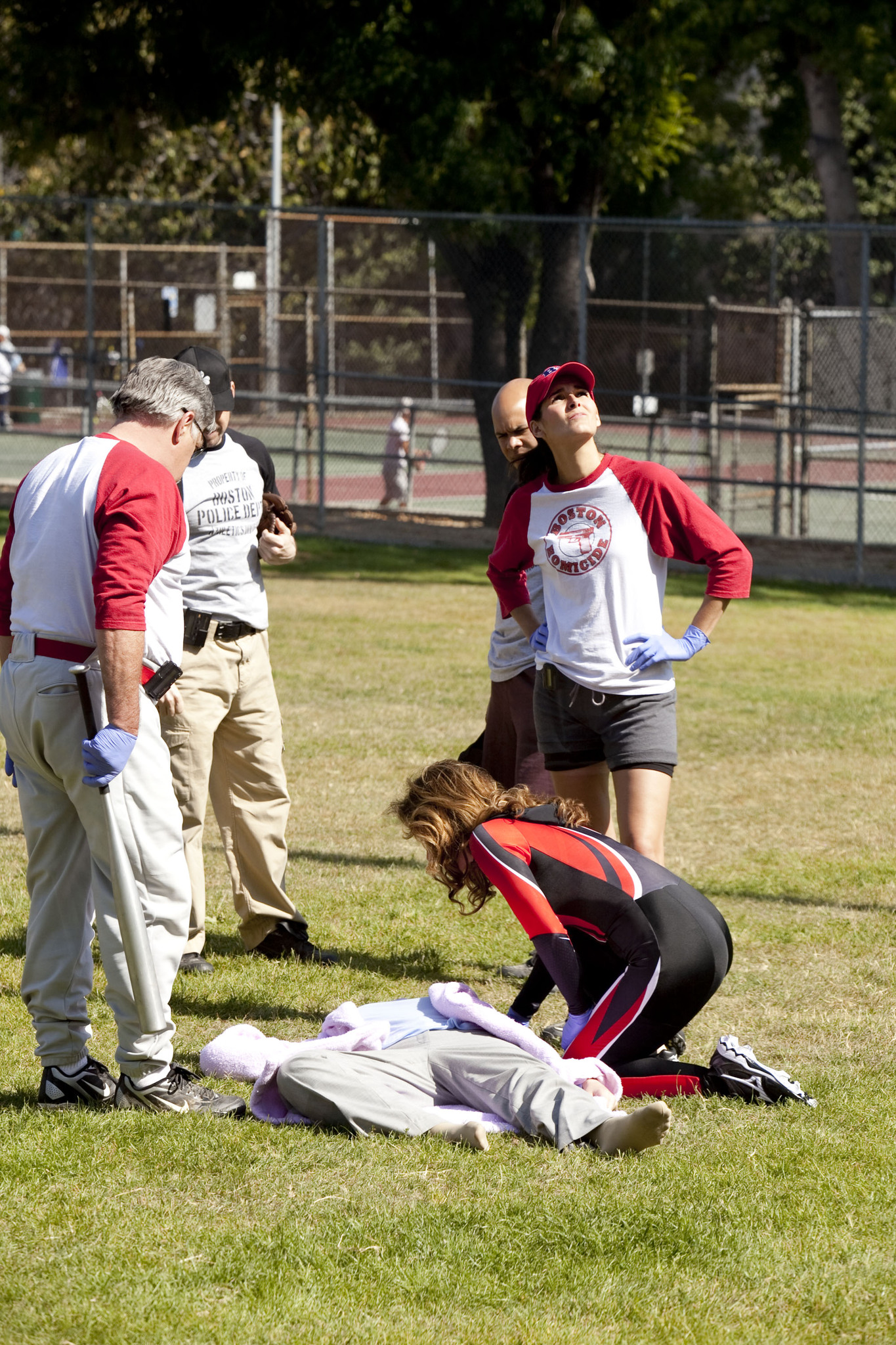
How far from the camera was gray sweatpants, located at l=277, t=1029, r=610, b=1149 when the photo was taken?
13.2ft

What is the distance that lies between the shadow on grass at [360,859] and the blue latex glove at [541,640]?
2080 mm

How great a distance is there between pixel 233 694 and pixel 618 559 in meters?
1.53

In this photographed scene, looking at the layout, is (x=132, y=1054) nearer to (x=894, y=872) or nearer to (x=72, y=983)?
(x=72, y=983)

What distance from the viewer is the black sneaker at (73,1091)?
166 inches

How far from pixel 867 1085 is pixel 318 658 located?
7520mm

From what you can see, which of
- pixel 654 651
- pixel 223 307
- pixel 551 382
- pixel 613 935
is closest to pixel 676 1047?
pixel 613 935

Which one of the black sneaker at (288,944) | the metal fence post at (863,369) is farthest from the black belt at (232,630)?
the metal fence post at (863,369)

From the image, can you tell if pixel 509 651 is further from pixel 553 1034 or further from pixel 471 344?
pixel 471 344

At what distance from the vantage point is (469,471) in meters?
24.7

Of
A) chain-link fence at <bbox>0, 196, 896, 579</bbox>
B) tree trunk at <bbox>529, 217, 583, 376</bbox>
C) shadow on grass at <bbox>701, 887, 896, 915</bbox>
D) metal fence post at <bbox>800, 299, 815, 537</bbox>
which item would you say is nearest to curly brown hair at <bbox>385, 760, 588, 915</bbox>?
shadow on grass at <bbox>701, 887, 896, 915</bbox>

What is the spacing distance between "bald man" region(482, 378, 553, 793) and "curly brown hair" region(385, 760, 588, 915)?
90cm

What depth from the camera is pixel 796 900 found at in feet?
21.3

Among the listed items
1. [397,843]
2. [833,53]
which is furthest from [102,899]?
[833,53]

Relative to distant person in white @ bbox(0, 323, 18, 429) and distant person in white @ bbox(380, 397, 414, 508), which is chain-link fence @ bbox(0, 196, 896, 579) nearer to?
distant person in white @ bbox(380, 397, 414, 508)
